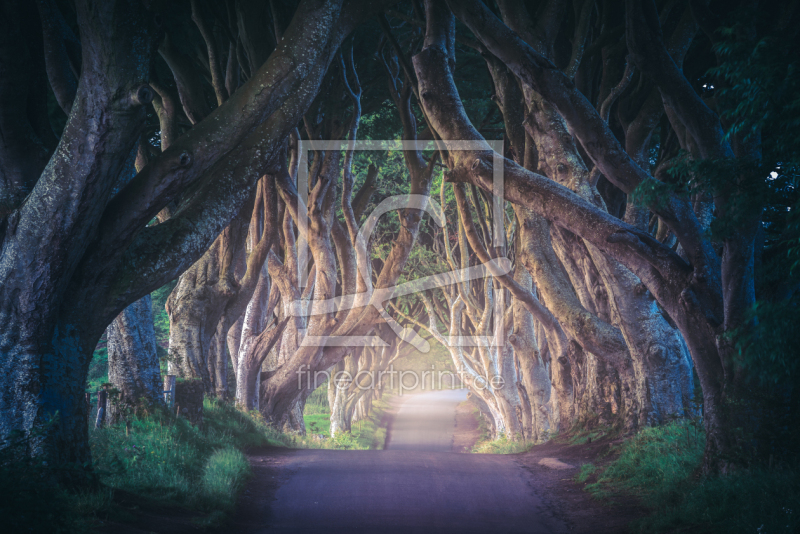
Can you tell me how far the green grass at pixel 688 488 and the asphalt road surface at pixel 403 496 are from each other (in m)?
1.04

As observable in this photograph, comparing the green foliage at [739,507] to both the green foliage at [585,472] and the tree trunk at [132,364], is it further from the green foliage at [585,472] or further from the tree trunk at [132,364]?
the tree trunk at [132,364]

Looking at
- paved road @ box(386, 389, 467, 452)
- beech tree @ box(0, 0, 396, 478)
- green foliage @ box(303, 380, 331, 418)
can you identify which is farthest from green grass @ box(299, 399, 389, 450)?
beech tree @ box(0, 0, 396, 478)

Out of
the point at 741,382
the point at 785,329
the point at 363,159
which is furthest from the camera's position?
the point at 363,159

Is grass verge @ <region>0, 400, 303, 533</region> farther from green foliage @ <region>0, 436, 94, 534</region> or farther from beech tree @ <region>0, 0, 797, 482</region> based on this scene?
beech tree @ <region>0, 0, 797, 482</region>

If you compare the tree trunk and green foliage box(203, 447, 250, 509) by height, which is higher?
the tree trunk

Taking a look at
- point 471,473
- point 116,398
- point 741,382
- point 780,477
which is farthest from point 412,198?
point 780,477

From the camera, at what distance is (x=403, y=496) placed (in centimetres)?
727

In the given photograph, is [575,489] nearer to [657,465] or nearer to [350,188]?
[657,465]

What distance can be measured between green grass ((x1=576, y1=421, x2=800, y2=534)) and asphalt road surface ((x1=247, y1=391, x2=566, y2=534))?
1044 mm

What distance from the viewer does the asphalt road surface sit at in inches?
239

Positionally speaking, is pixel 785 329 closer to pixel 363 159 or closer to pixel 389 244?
pixel 363 159

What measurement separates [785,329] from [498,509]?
4.03 m

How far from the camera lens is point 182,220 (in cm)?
610

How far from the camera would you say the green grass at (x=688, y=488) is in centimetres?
455
